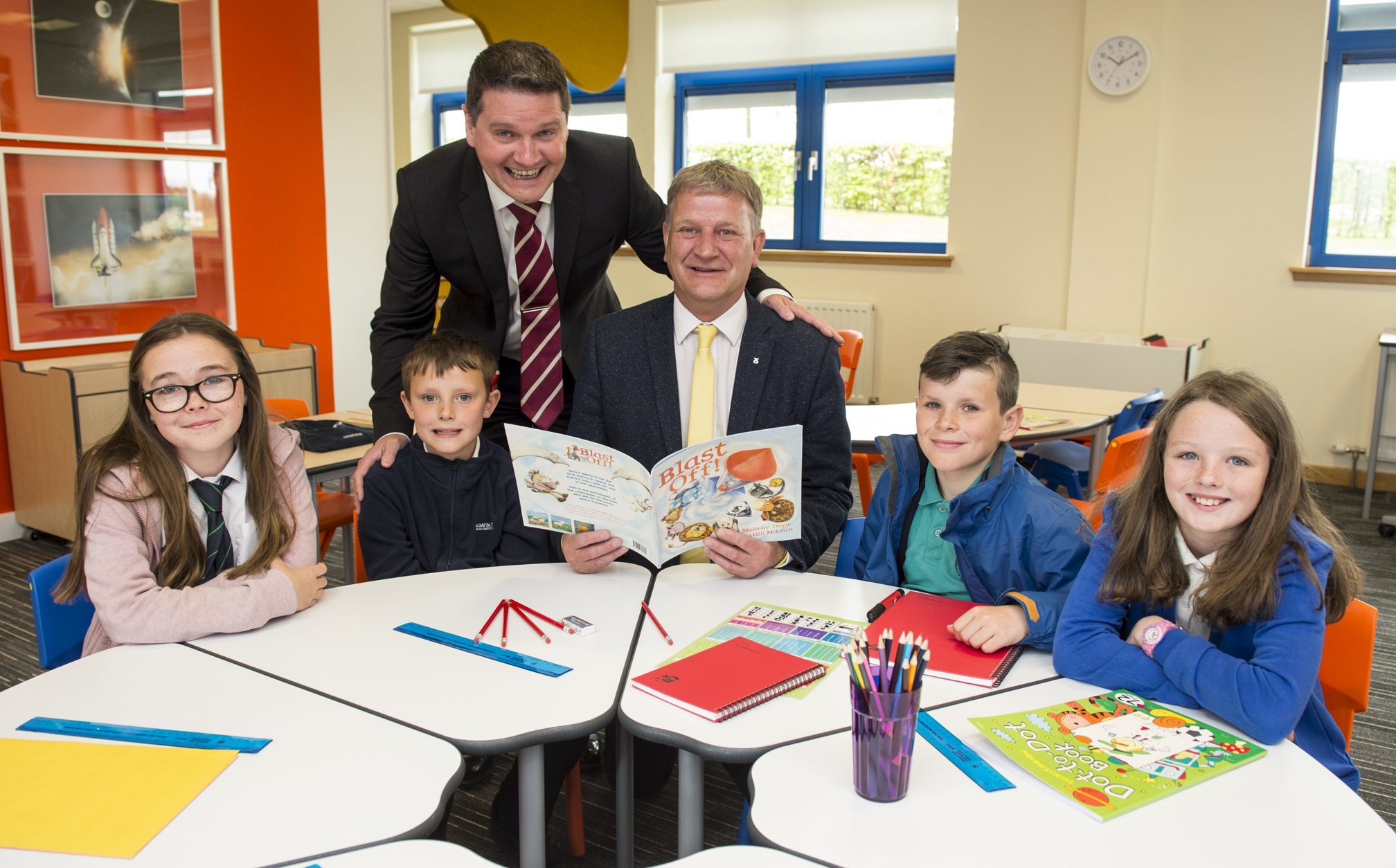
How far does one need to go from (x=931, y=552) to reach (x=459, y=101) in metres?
7.63

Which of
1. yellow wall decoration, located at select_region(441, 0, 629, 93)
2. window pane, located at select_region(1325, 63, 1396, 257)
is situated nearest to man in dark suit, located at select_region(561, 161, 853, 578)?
yellow wall decoration, located at select_region(441, 0, 629, 93)

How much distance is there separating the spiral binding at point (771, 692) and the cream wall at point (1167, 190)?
4.59m

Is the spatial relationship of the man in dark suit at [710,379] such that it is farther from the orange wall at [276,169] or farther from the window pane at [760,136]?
the window pane at [760,136]

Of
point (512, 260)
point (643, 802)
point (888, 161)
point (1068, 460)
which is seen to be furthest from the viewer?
point (888, 161)

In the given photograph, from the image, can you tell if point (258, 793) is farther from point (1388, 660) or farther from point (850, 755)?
point (1388, 660)

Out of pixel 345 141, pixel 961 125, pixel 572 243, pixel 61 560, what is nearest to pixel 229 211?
pixel 345 141

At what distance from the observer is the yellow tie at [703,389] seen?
2262 mm

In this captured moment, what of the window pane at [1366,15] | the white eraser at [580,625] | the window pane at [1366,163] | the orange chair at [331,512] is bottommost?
the orange chair at [331,512]

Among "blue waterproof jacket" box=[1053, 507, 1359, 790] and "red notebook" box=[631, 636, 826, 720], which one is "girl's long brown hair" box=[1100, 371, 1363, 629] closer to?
"blue waterproof jacket" box=[1053, 507, 1359, 790]

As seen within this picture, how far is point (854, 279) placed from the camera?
677 cm

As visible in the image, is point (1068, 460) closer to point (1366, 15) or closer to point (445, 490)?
point (445, 490)

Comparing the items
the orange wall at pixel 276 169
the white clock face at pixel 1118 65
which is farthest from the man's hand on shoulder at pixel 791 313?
the white clock face at pixel 1118 65

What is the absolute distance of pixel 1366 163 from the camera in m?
5.50

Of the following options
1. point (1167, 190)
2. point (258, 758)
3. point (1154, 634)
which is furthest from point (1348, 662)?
point (1167, 190)
